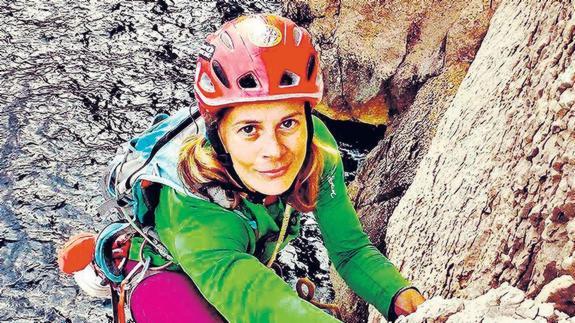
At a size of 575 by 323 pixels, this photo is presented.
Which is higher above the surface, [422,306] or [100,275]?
[422,306]

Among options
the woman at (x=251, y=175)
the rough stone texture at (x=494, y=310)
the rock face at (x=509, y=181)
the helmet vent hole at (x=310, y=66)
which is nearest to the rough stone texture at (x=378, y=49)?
the rock face at (x=509, y=181)

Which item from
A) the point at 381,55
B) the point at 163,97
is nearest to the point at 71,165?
the point at 163,97

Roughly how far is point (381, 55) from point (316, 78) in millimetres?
6794

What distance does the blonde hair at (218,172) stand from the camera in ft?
12.6

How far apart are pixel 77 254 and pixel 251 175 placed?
5.82 feet

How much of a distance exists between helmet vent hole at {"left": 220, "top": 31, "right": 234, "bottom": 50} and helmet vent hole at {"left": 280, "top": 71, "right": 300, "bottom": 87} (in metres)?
0.31

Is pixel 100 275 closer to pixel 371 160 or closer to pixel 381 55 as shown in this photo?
pixel 371 160

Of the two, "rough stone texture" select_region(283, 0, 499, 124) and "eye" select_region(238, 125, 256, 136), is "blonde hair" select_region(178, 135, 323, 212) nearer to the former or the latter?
"eye" select_region(238, 125, 256, 136)

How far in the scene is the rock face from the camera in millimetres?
3635

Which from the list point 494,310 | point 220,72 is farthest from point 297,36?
point 494,310

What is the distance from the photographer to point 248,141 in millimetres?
3791

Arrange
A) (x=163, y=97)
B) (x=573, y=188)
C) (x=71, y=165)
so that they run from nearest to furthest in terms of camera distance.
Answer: (x=573, y=188)
(x=71, y=165)
(x=163, y=97)

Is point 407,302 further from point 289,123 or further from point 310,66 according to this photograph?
point 310,66

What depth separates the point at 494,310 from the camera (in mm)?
3287
